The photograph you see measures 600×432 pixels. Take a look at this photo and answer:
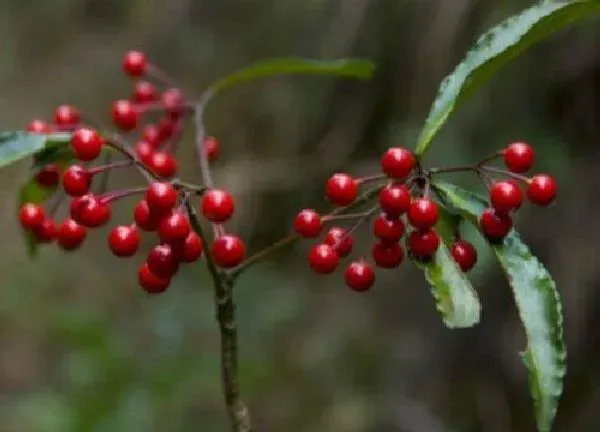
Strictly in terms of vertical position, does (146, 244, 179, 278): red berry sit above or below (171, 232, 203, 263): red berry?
below

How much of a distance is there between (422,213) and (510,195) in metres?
0.07

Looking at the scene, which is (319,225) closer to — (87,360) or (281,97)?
(87,360)

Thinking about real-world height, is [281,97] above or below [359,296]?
above

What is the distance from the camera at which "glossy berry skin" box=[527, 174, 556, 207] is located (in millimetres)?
707

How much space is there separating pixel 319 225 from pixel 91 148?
201 millimetres

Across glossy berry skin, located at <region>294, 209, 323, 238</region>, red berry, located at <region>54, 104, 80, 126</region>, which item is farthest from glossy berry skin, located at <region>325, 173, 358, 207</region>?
red berry, located at <region>54, 104, 80, 126</region>

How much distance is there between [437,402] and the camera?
1976 millimetres

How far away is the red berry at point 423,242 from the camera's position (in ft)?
2.16

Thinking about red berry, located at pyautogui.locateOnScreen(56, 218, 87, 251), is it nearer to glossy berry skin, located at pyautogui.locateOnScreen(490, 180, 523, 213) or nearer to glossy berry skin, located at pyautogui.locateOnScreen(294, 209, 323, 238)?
glossy berry skin, located at pyautogui.locateOnScreen(294, 209, 323, 238)

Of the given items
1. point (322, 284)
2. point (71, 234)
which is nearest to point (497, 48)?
point (71, 234)

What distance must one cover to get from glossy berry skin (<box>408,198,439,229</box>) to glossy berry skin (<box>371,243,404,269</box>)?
5 centimetres

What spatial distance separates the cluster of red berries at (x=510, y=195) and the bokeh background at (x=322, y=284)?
0.95 m

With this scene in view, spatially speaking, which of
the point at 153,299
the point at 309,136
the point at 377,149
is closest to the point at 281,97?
the point at 309,136

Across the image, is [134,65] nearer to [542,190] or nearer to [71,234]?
[71,234]
